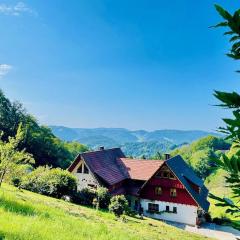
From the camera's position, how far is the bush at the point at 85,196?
4128cm

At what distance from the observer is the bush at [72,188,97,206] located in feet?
135

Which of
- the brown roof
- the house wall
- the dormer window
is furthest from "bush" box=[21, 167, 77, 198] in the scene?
the dormer window

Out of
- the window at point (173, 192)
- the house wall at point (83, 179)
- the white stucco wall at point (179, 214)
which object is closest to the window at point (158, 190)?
the white stucco wall at point (179, 214)

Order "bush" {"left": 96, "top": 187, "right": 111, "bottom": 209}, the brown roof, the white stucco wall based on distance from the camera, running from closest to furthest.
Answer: "bush" {"left": 96, "top": 187, "right": 111, "bottom": 209} < the white stucco wall < the brown roof

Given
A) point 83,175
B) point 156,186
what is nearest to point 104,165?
point 83,175

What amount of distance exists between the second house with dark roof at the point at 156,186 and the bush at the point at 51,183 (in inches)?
217

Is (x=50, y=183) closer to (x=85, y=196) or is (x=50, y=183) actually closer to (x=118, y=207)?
(x=85, y=196)

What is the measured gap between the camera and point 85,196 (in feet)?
139

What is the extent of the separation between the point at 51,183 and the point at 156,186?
15.4 m

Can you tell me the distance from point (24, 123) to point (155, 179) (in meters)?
61.4

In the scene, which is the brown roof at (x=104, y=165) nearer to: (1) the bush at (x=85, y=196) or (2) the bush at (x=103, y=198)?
(1) the bush at (x=85, y=196)

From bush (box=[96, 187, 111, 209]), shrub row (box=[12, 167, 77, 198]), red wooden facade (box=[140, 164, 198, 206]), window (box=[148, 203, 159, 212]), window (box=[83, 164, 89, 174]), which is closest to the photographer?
shrub row (box=[12, 167, 77, 198])

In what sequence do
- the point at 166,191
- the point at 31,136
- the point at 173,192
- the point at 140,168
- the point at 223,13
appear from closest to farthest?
the point at 223,13 → the point at 173,192 → the point at 166,191 → the point at 140,168 → the point at 31,136

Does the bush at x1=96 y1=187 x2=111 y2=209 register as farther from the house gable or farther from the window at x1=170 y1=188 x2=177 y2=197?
the window at x1=170 y1=188 x2=177 y2=197
